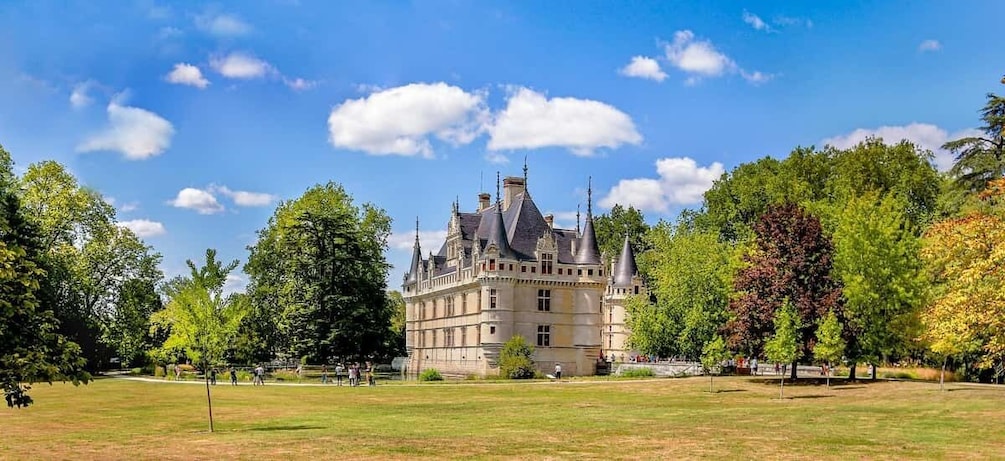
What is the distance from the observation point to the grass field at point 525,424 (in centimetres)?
2177

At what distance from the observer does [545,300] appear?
66125 mm

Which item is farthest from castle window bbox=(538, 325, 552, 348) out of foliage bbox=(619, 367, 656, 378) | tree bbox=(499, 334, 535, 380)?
foliage bbox=(619, 367, 656, 378)

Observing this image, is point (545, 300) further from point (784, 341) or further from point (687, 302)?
point (784, 341)

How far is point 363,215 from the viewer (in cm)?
8269

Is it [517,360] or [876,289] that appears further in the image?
[517,360]

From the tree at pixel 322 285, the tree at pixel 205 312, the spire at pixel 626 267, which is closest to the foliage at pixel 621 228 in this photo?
the spire at pixel 626 267

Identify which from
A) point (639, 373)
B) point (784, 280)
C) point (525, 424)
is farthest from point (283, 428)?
point (639, 373)

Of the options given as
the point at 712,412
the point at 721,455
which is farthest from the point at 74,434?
the point at 712,412

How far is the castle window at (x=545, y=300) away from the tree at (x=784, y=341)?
25293 millimetres

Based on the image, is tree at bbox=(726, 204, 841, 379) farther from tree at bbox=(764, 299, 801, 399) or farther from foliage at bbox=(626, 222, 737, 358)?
foliage at bbox=(626, 222, 737, 358)

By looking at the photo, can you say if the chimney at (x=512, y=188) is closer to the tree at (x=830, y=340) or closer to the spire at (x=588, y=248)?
the spire at (x=588, y=248)

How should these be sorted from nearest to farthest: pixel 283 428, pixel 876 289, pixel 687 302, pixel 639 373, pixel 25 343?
pixel 25 343 → pixel 283 428 → pixel 876 289 → pixel 687 302 → pixel 639 373

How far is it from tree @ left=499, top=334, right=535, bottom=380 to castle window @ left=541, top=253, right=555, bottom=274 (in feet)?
17.9

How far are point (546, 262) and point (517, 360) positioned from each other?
A: 8.29 meters
